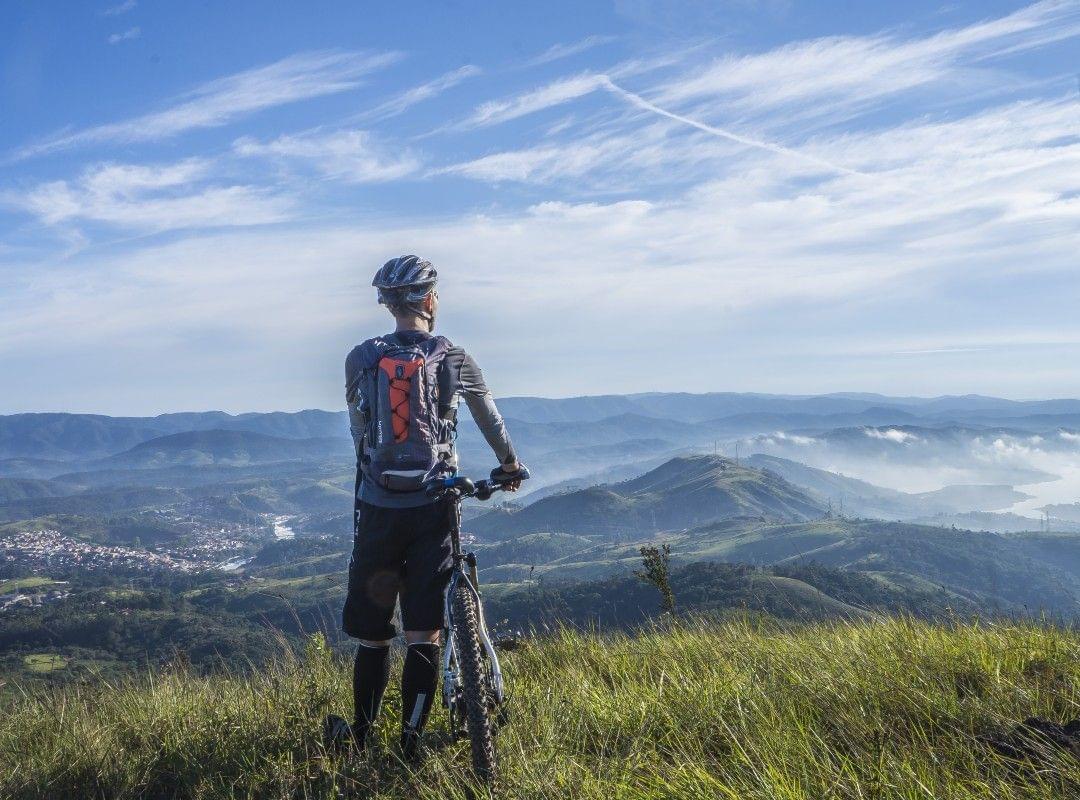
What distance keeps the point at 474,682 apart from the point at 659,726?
104cm

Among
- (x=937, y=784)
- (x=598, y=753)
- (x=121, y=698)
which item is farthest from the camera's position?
(x=121, y=698)

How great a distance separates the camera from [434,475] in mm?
4297

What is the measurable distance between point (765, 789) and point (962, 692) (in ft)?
6.23

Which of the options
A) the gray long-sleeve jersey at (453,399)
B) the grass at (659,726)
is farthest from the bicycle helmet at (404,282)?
the grass at (659,726)

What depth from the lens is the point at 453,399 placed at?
14.3 ft

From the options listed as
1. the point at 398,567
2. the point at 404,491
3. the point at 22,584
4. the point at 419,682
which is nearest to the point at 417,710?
the point at 419,682

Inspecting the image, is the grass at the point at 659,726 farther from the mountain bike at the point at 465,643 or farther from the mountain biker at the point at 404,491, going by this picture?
the mountain biker at the point at 404,491

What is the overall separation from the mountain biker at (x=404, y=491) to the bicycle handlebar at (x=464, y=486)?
0.05m

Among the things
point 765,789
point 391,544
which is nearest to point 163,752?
point 391,544

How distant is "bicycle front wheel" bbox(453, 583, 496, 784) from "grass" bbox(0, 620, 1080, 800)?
0.12m

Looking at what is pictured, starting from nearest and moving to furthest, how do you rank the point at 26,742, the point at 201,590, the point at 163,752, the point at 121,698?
the point at 163,752
the point at 26,742
the point at 121,698
the point at 201,590

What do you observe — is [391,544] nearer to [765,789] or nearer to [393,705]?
[393,705]

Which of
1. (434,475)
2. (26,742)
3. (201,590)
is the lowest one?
(201,590)

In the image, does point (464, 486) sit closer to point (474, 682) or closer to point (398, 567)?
point (398, 567)
